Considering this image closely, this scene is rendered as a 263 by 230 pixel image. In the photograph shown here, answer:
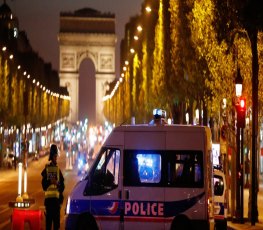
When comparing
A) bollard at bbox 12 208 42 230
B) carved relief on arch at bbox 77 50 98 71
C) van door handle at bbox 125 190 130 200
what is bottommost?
bollard at bbox 12 208 42 230

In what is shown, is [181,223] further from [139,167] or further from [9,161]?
[9,161]

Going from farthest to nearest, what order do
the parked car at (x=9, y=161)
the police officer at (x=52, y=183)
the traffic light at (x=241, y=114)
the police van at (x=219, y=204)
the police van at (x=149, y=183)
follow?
the parked car at (x=9, y=161) → the traffic light at (x=241, y=114) → the police van at (x=219, y=204) → the police officer at (x=52, y=183) → the police van at (x=149, y=183)

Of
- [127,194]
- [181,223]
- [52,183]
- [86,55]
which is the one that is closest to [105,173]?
[127,194]

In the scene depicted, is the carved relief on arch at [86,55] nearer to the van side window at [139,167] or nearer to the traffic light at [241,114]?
the traffic light at [241,114]

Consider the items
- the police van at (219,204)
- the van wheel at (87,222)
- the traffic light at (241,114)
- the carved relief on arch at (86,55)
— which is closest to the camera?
the van wheel at (87,222)

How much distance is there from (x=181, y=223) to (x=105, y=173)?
182 cm

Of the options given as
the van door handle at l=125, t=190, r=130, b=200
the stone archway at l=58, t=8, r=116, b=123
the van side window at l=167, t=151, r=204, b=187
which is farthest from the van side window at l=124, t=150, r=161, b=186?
the stone archway at l=58, t=8, r=116, b=123

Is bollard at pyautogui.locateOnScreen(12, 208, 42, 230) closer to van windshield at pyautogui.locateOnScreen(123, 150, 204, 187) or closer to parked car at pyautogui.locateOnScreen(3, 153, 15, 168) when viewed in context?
van windshield at pyautogui.locateOnScreen(123, 150, 204, 187)

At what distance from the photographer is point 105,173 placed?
1922 centimetres

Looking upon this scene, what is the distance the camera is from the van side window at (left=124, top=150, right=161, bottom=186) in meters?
18.9

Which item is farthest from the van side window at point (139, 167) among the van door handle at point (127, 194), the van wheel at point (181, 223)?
the van wheel at point (181, 223)

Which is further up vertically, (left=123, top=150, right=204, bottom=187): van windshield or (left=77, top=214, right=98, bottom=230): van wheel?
(left=123, top=150, right=204, bottom=187): van windshield

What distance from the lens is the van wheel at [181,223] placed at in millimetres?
18734

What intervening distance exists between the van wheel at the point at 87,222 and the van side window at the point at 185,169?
171cm
